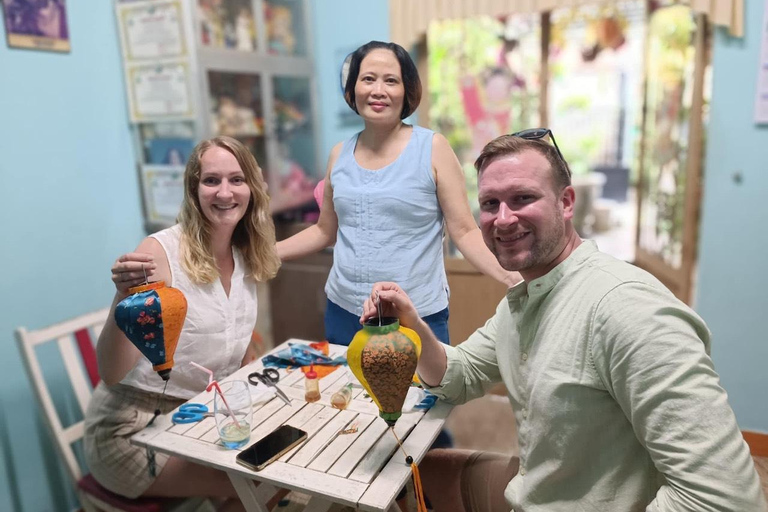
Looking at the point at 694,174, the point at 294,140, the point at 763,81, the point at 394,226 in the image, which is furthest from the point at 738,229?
the point at 294,140

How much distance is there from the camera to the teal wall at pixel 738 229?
2320 millimetres

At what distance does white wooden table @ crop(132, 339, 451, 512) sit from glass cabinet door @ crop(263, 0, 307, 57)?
2.17 meters

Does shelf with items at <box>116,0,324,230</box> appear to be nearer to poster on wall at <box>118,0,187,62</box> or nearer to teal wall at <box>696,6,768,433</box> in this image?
poster on wall at <box>118,0,187,62</box>

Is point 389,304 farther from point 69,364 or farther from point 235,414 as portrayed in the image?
point 69,364

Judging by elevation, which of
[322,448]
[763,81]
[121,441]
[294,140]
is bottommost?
[121,441]

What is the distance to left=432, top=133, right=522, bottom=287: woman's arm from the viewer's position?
1616mm

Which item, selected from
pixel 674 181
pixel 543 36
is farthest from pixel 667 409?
pixel 674 181

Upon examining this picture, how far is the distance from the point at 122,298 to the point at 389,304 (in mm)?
645

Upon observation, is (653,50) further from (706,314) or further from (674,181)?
(706,314)

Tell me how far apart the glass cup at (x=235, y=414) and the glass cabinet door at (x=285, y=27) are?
2.22 meters

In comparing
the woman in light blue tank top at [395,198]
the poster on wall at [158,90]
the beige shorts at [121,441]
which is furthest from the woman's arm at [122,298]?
the poster on wall at [158,90]

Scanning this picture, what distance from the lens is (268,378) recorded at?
160 centimetres

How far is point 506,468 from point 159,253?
109cm

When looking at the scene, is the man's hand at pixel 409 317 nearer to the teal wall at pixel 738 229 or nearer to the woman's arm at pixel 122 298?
the woman's arm at pixel 122 298
